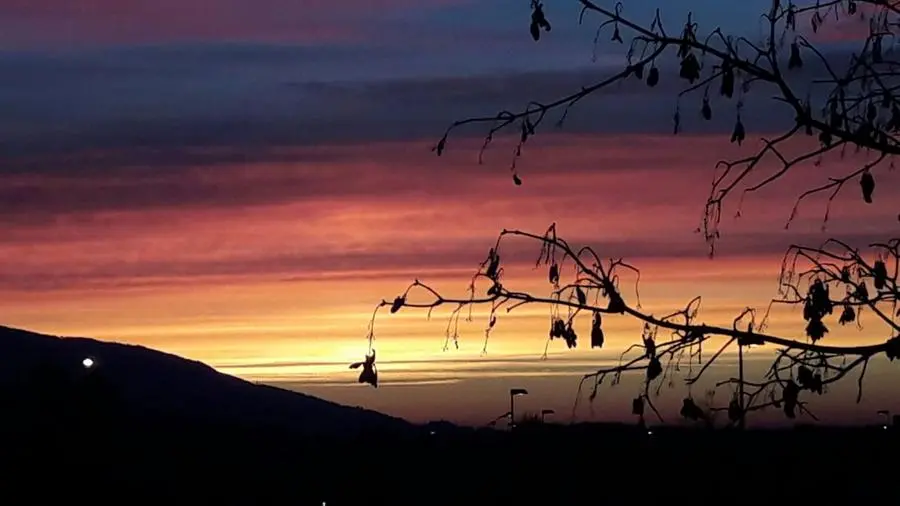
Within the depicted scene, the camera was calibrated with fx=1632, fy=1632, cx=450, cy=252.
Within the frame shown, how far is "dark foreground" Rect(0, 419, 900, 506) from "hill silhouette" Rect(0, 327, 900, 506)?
65 mm

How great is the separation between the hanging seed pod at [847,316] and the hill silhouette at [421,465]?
1454 cm

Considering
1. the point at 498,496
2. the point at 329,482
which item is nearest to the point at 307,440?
the point at 329,482

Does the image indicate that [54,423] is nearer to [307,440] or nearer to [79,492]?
[79,492]

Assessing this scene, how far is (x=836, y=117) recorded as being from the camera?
24.6ft

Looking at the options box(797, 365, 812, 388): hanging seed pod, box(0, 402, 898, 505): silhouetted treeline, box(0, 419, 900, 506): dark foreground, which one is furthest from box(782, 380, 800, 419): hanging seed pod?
box(0, 402, 898, 505): silhouetted treeline

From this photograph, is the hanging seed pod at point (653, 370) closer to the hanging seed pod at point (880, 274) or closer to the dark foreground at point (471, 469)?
the hanging seed pod at point (880, 274)

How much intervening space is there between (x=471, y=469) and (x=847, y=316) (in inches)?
1535

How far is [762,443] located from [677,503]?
14.2 m

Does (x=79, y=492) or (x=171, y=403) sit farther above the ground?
(x=171, y=403)

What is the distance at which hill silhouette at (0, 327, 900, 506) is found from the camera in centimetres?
3250

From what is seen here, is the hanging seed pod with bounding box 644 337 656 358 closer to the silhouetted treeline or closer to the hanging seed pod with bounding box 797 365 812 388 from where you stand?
the hanging seed pod with bounding box 797 365 812 388

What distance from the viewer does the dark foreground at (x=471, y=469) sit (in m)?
31.9

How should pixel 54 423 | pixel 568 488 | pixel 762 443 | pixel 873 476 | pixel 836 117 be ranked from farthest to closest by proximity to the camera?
pixel 54 423
pixel 762 443
pixel 568 488
pixel 873 476
pixel 836 117

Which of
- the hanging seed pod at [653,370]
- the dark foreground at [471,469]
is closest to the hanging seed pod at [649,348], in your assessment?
the hanging seed pod at [653,370]
